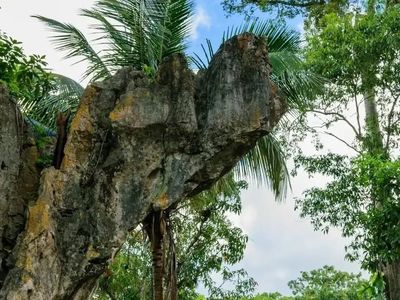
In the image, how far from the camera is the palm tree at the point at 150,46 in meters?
7.27

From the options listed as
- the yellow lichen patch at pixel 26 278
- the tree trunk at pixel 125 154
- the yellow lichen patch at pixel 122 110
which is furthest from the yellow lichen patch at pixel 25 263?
the yellow lichen patch at pixel 122 110

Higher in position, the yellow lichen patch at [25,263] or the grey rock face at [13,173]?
the grey rock face at [13,173]

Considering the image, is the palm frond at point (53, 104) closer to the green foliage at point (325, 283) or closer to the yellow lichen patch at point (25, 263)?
the yellow lichen patch at point (25, 263)

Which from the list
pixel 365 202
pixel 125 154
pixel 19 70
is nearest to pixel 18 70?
pixel 19 70

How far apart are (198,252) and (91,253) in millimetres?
5949

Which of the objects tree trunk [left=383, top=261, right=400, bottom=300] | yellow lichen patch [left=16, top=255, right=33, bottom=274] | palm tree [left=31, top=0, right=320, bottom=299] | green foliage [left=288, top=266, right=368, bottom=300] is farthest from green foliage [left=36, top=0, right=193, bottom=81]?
green foliage [left=288, top=266, right=368, bottom=300]

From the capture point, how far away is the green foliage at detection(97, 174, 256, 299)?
Result: 1124cm

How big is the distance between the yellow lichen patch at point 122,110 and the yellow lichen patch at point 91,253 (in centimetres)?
128

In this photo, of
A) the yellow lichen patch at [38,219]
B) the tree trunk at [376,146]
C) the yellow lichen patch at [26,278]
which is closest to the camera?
the yellow lichen patch at [26,278]

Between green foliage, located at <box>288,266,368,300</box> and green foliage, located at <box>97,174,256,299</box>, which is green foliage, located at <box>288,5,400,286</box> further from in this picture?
green foliage, located at <box>288,266,368,300</box>

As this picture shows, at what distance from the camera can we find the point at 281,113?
21.6 feet

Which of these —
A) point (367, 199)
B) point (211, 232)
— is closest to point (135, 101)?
point (367, 199)

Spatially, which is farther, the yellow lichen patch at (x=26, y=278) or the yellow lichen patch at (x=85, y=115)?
the yellow lichen patch at (x=85, y=115)

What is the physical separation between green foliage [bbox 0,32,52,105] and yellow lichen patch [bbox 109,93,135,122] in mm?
1216
